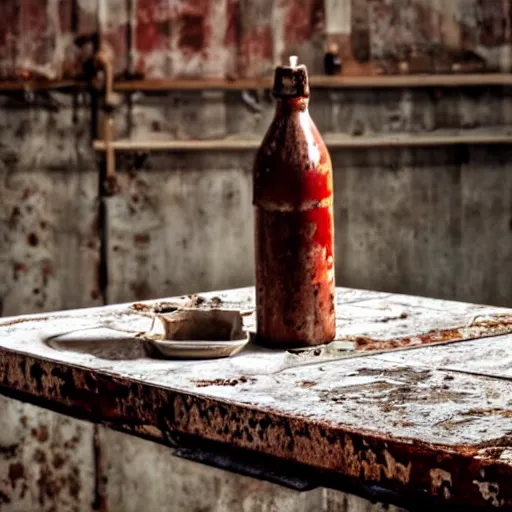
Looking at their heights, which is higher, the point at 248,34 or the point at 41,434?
the point at 248,34

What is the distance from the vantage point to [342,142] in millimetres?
3520

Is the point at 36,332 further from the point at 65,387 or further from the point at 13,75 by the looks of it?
Answer: the point at 13,75

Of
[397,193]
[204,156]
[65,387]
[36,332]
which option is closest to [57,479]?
[204,156]

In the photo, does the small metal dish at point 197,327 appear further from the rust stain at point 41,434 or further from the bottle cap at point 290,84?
the rust stain at point 41,434

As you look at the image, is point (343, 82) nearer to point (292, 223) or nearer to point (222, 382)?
point (292, 223)

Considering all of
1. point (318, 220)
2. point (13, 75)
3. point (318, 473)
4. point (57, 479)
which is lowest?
point (57, 479)

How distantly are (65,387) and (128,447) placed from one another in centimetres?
198

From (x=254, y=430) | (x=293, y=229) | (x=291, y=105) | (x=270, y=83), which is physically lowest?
(x=254, y=430)

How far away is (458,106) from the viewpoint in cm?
362

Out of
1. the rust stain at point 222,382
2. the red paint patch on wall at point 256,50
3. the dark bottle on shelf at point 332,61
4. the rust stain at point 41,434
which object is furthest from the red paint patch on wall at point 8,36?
the rust stain at point 222,382

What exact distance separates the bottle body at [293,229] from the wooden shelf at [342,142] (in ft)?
6.43

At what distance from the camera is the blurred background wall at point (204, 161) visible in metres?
3.37

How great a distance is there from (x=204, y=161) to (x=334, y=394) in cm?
Result: 233

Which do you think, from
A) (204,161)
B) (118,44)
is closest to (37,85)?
(118,44)
